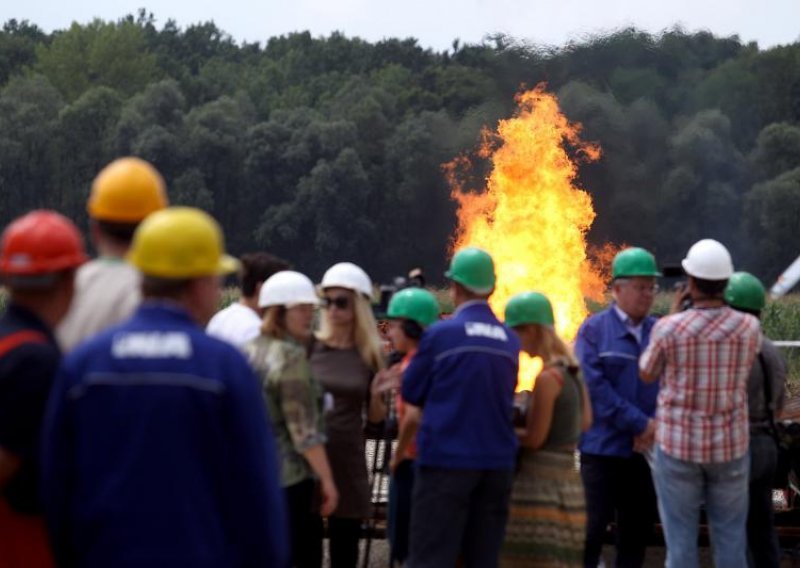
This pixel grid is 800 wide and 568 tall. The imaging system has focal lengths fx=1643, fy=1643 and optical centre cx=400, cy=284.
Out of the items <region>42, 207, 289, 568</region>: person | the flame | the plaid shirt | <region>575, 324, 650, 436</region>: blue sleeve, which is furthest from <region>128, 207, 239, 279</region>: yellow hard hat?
the flame

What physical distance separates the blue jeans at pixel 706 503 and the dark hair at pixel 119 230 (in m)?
3.57

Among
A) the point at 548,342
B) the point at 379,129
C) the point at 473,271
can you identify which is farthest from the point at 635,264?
the point at 379,129

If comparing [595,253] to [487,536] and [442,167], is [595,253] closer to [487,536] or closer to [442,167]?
[442,167]

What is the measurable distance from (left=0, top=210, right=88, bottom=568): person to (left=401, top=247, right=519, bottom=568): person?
253cm

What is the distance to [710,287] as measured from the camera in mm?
7430

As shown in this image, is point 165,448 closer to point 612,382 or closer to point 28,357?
point 28,357

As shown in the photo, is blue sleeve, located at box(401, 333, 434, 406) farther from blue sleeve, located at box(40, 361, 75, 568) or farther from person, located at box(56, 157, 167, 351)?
blue sleeve, located at box(40, 361, 75, 568)

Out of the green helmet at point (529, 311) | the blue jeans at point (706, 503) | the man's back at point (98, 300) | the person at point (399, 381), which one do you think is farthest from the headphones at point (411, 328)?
the man's back at point (98, 300)

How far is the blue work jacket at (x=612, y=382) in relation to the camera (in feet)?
27.0

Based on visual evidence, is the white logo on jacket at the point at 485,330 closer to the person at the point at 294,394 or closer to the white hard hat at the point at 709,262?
the person at the point at 294,394

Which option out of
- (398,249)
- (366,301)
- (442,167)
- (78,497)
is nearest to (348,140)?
(398,249)

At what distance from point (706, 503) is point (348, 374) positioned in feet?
5.79

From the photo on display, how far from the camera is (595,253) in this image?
26.9 meters

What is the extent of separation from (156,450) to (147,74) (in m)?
82.3
